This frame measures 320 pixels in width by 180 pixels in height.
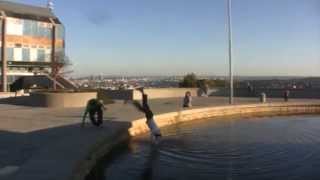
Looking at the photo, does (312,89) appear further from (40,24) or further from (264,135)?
(40,24)

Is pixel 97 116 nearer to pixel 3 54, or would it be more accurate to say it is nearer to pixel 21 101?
pixel 21 101

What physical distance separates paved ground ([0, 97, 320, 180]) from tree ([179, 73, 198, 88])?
35.9 metres

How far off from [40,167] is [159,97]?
36.9 metres

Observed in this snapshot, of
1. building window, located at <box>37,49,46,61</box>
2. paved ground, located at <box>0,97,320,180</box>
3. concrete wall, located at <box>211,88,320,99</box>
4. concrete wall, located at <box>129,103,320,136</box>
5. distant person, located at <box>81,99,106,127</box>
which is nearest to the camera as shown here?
paved ground, located at <box>0,97,320,180</box>

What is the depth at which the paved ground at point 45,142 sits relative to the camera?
12.3m

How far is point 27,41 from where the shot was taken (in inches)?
2869

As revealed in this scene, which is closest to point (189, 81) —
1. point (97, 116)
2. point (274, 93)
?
point (274, 93)

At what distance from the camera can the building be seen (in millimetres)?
70062

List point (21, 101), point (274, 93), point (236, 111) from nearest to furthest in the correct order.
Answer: point (236, 111) < point (21, 101) < point (274, 93)

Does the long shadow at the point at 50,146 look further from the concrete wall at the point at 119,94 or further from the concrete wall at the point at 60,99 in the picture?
the concrete wall at the point at 119,94

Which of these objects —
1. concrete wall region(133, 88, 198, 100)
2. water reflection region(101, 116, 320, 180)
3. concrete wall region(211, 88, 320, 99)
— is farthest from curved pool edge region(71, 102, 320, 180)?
concrete wall region(133, 88, 198, 100)

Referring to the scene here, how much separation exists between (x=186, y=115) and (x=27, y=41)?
155 ft

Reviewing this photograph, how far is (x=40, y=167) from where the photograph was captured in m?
12.5

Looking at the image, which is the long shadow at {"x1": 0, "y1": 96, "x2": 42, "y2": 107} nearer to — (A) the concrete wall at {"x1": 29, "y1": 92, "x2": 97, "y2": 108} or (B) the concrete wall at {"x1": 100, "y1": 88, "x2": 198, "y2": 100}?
(A) the concrete wall at {"x1": 29, "y1": 92, "x2": 97, "y2": 108}
